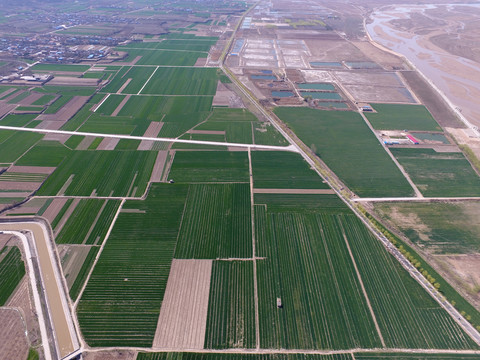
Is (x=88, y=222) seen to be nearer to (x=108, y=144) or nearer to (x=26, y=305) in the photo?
(x=26, y=305)

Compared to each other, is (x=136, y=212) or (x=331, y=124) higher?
(x=331, y=124)

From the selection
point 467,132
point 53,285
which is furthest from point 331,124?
point 53,285

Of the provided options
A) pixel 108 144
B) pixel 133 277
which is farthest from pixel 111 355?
pixel 108 144

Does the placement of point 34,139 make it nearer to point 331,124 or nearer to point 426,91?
point 331,124

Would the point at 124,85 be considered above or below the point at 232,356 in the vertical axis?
above

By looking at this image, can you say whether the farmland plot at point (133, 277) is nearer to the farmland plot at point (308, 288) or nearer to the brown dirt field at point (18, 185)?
the farmland plot at point (308, 288)

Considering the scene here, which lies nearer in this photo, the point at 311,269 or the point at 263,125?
the point at 311,269
